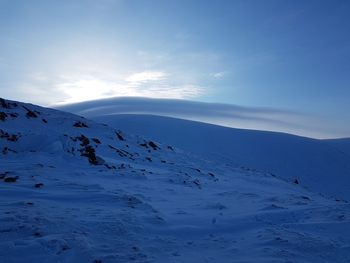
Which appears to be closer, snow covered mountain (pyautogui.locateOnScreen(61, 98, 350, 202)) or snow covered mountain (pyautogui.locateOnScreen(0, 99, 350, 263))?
snow covered mountain (pyautogui.locateOnScreen(0, 99, 350, 263))

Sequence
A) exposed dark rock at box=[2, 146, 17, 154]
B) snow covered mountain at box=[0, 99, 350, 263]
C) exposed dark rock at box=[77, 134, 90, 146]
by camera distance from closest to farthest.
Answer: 1. snow covered mountain at box=[0, 99, 350, 263]
2. exposed dark rock at box=[2, 146, 17, 154]
3. exposed dark rock at box=[77, 134, 90, 146]

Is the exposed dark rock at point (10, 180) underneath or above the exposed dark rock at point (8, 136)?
underneath

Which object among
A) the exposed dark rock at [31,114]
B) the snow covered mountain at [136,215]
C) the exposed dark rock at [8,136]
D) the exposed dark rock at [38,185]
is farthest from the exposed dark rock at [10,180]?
the exposed dark rock at [31,114]

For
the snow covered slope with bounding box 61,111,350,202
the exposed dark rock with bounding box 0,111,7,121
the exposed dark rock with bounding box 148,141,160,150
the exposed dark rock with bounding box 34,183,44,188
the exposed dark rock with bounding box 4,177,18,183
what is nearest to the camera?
the exposed dark rock with bounding box 34,183,44,188

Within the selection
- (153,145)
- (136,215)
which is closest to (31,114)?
(153,145)

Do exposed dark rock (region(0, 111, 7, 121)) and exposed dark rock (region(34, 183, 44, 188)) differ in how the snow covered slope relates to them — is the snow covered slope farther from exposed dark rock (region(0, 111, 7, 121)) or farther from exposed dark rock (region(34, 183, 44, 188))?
exposed dark rock (region(34, 183, 44, 188))

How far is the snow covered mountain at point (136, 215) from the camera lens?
502 centimetres

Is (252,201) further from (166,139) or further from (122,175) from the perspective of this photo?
(166,139)

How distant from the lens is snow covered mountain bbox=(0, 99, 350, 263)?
5016 mm

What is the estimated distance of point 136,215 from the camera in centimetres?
679

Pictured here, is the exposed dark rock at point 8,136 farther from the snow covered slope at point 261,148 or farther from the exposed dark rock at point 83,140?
the snow covered slope at point 261,148

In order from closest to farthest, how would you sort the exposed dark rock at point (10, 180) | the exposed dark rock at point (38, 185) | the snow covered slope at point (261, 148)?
the exposed dark rock at point (38, 185) → the exposed dark rock at point (10, 180) → the snow covered slope at point (261, 148)

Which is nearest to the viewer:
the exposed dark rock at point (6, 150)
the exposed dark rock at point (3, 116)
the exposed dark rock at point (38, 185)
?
the exposed dark rock at point (38, 185)

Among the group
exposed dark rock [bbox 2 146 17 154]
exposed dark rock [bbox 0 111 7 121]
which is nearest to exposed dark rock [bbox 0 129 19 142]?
exposed dark rock [bbox 2 146 17 154]
